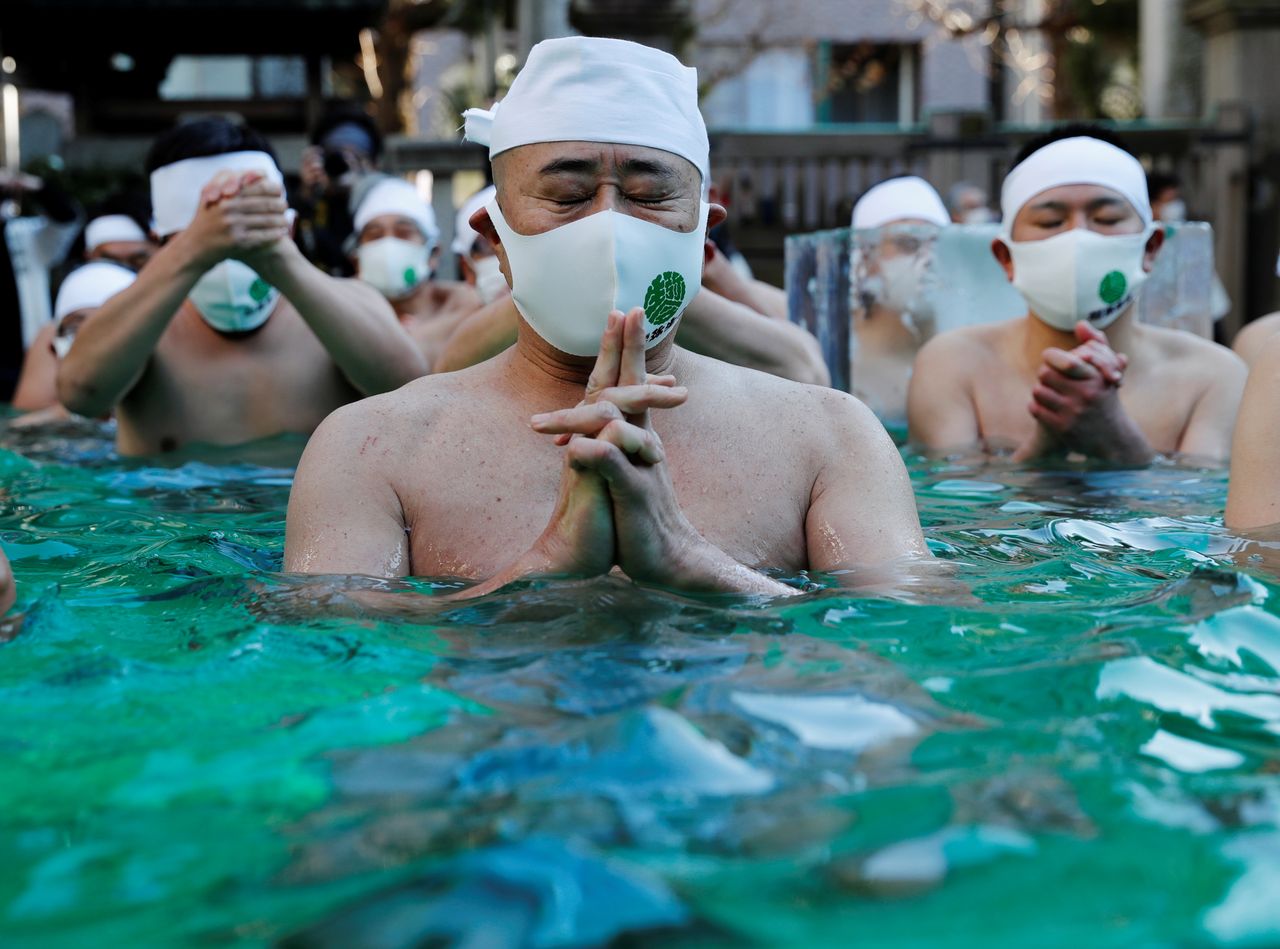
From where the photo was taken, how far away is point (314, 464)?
3.35 m

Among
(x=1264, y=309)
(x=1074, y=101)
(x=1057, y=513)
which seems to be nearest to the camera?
(x=1057, y=513)

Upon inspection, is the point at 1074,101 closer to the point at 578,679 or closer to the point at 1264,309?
the point at 1264,309

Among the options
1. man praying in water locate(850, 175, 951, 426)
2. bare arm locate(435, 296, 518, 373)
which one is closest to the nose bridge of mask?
bare arm locate(435, 296, 518, 373)

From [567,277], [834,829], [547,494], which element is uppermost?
[567,277]

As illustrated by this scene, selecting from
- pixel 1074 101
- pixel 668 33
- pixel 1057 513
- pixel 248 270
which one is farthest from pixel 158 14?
pixel 1074 101

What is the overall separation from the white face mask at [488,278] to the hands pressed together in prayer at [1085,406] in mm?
2391

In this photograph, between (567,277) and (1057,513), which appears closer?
(567,277)

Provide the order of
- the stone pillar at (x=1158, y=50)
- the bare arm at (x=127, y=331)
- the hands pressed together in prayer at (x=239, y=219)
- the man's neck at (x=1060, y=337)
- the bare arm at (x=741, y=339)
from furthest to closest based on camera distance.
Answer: the stone pillar at (x=1158, y=50)
the man's neck at (x=1060, y=337)
the bare arm at (x=127, y=331)
the hands pressed together in prayer at (x=239, y=219)
the bare arm at (x=741, y=339)

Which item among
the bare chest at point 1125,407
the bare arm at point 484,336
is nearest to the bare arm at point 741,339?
the bare arm at point 484,336

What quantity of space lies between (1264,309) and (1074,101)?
11.8m

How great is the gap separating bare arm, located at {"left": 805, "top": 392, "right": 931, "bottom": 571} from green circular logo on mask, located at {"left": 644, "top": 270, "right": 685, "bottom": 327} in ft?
1.46

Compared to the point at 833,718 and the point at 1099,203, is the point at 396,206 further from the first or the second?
the point at 833,718

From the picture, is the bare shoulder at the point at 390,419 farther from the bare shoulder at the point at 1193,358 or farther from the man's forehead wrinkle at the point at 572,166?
the bare shoulder at the point at 1193,358

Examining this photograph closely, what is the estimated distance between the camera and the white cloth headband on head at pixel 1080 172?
19.1 feet
